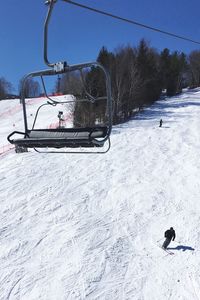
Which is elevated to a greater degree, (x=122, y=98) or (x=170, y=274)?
(x=122, y=98)

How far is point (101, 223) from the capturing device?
40.7 feet

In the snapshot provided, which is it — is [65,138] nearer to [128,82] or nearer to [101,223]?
[101,223]

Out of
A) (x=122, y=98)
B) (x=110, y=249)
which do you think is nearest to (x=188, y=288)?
(x=110, y=249)

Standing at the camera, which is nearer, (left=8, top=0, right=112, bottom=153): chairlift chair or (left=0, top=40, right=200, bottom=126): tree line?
(left=8, top=0, right=112, bottom=153): chairlift chair

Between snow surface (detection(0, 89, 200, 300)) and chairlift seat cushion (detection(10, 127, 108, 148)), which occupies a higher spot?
chairlift seat cushion (detection(10, 127, 108, 148))

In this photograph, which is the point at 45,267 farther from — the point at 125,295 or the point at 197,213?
the point at 197,213

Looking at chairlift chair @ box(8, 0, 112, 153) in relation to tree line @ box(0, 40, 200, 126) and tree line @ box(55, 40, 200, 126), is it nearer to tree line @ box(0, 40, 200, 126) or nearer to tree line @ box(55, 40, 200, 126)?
tree line @ box(0, 40, 200, 126)

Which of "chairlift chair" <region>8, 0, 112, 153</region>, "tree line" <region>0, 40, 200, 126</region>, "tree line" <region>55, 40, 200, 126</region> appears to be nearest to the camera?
"chairlift chair" <region>8, 0, 112, 153</region>

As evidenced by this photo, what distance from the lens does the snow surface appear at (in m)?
9.24

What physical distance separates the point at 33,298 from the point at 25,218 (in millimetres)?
4325

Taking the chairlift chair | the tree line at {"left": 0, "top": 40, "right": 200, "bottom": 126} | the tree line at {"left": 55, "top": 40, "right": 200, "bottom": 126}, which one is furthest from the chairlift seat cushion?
the tree line at {"left": 55, "top": 40, "right": 200, "bottom": 126}

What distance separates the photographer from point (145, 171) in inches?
677

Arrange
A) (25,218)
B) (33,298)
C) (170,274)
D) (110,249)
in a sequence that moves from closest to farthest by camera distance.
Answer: (33,298) → (170,274) → (110,249) → (25,218)

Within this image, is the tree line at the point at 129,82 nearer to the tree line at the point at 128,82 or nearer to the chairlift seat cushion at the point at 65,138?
the tree line at the point at 128,82
